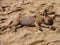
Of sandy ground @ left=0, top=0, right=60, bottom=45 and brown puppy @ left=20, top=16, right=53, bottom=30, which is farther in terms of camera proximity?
brown puppy @ left=20, top=16, right=53, bottom=30

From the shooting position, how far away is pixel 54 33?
4.26 m

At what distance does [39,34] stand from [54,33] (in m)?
0.31

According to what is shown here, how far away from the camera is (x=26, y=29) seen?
4.65 metres

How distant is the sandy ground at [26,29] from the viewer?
13.4ft

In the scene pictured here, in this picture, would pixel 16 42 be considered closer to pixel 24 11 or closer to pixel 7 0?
pixel 24 11

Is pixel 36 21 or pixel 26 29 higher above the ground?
pixel 36 21

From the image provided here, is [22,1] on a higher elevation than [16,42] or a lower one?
higher

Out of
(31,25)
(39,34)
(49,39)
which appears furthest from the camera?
(31,25)

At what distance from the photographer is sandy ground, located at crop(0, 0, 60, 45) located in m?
4.09

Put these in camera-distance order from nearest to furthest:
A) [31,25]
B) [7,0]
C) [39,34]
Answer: [39,34], [31,25], [7,0]

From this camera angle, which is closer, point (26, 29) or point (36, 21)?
→ point (26, 29)

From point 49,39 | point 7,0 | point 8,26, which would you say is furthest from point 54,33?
point 7,0

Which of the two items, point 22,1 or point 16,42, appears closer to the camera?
point 16,42

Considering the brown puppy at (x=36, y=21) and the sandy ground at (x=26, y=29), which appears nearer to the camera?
the sandy ground at (x=26, y=29)
